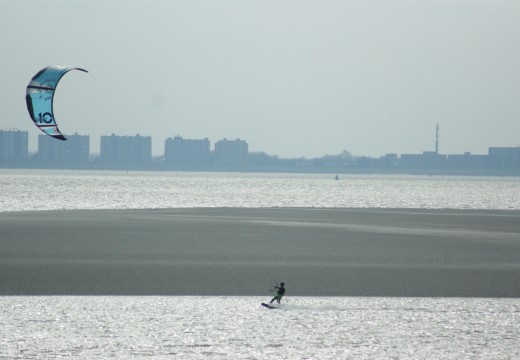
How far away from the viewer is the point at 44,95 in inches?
688

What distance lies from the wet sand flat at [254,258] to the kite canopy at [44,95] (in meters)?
3.00

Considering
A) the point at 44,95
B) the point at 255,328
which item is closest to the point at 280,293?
the point at 255,328

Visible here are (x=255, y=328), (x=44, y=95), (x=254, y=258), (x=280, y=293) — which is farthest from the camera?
(x=254, y=258)

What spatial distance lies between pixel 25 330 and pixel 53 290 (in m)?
3.77

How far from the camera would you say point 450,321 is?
13180 millimetres

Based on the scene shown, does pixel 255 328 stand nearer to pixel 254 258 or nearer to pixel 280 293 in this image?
pixel 280 293

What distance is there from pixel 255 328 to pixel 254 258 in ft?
30.1

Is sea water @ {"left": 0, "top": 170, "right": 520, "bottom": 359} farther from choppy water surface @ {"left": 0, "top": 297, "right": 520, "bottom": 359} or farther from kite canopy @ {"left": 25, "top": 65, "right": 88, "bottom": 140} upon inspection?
kite canopy @ {"left": 25, "top": 65, "right": 88, "bottom": 140}

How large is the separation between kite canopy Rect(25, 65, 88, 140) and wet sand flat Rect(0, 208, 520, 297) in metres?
3.00

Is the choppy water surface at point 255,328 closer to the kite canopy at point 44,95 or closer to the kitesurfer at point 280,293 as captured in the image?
the kitesurfer at point 280,293

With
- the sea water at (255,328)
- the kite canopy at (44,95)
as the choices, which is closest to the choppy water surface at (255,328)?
the sea water at (255,328)

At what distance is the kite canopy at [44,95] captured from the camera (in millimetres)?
16766

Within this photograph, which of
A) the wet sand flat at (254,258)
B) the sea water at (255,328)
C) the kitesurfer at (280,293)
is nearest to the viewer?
the sea water at (255,328)

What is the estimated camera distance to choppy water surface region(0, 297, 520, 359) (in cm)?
1102
